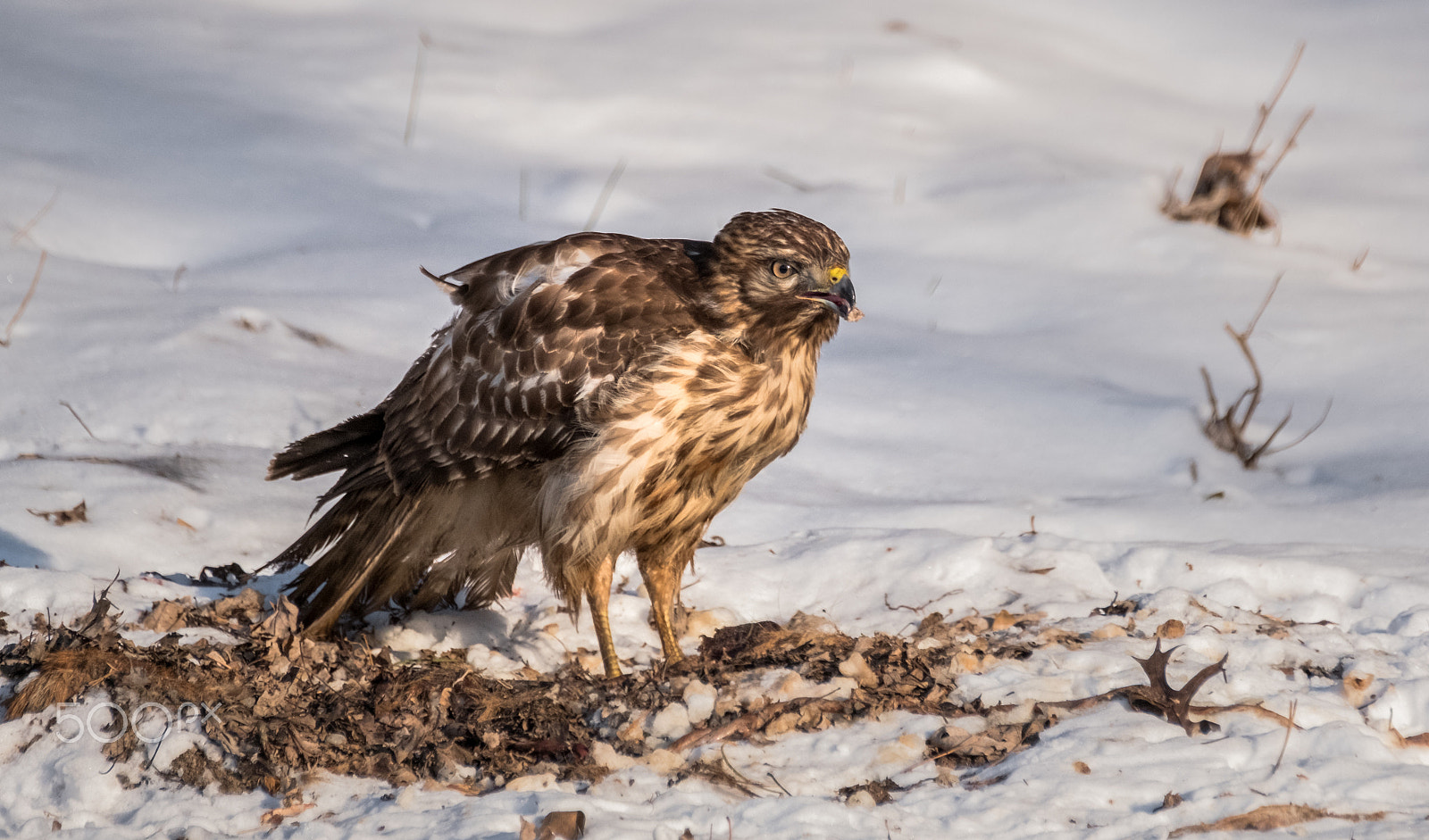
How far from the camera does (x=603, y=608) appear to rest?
3758 mm

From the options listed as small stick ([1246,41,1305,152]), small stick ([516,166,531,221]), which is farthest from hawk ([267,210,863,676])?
small stick ([1246,41,1305,152])

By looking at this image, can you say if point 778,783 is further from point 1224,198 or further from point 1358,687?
point 1224,198

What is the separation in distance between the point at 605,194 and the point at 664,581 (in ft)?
15.7

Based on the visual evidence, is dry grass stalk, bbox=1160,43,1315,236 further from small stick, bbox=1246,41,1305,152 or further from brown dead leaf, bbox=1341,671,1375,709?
brown dead leaf, bbox=1341,671,1375,709

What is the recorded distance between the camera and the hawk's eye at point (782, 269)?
3494 millimetres

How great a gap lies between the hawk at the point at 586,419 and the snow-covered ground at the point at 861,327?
34 centimetres

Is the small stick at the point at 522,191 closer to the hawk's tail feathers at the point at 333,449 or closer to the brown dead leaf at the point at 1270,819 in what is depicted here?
the hawk's tail feathers at the point at 333,449

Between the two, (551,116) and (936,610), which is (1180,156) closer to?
(551,116)

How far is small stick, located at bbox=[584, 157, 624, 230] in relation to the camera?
26.0 ft

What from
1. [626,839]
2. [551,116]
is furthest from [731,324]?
[551,116]

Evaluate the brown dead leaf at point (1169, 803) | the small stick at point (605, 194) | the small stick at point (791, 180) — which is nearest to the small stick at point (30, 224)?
the small stick at point (605, 194)

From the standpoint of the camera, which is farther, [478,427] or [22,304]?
[22,304]

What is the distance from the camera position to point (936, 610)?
13.5ft

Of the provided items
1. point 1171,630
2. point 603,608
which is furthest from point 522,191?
point 1171,630
